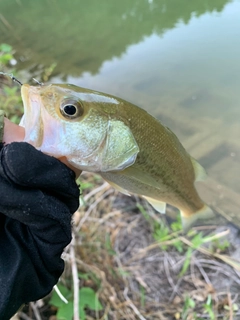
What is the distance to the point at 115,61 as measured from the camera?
741 cm

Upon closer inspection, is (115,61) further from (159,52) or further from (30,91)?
(30,91)

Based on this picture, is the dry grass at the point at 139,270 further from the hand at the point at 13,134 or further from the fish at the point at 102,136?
the hand at the point at 13,134

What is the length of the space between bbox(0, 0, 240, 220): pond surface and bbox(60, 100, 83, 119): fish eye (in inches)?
99.0

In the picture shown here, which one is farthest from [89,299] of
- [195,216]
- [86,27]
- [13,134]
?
[86,27]

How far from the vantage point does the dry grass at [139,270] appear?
104 inches

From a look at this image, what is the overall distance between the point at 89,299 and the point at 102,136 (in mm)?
1321

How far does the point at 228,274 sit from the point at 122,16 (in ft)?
27.9

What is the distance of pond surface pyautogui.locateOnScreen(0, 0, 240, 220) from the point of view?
4574mm

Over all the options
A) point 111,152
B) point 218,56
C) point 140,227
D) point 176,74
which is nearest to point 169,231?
point 140,227

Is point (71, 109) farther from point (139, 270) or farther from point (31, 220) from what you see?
point (139, 270)

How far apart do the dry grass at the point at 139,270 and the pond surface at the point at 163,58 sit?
0.89 metres

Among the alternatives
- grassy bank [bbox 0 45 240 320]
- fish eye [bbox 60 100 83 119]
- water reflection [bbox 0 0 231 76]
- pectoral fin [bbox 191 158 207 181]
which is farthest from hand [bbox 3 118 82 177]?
water reflection [bbox 0 0 231 76]

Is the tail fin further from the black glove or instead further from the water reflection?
the water reflection

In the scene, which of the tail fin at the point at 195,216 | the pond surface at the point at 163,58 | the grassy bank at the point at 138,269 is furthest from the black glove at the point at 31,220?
the pond surface at the point at 163,58
